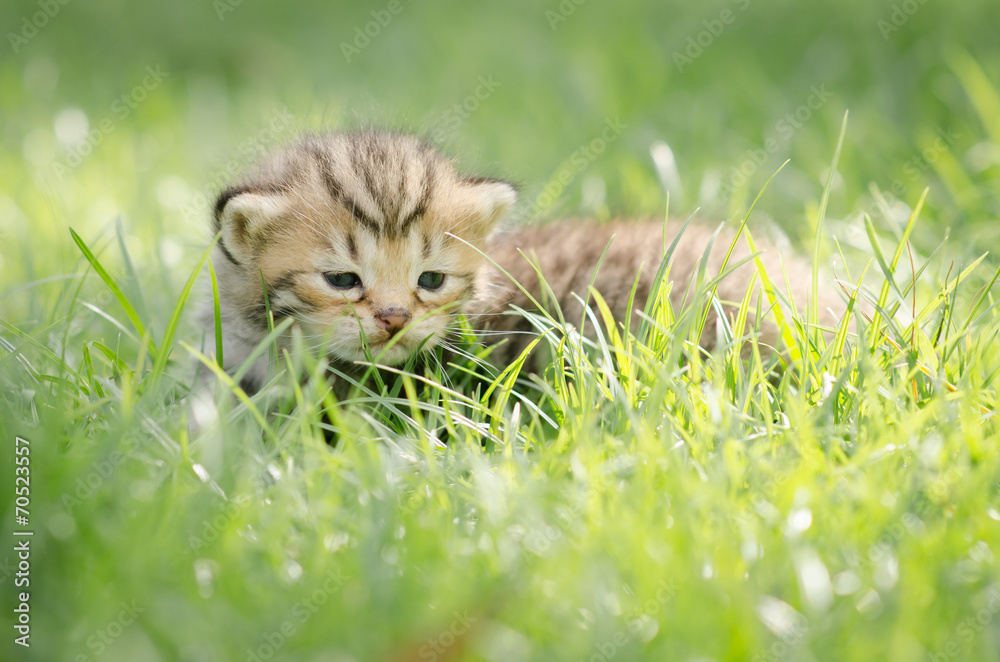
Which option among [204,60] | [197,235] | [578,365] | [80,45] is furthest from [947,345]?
[80,45]

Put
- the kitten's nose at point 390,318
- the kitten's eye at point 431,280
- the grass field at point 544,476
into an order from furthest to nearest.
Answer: the kitten's eye at point 431,280 → the kitten's nose at point 390,318 → the grass field at point 544,476

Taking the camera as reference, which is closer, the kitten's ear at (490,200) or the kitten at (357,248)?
the kitten at (357,248)

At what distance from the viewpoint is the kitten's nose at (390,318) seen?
2162mm

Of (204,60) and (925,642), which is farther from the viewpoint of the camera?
(204,60)

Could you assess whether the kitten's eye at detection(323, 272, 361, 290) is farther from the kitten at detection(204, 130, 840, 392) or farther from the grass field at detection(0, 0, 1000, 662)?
the grass field at detection(0, 0, 1000, 662)

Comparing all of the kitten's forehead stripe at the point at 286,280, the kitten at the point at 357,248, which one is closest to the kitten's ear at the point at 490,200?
the kitten at the point at 357,248

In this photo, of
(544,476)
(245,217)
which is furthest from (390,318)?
(544,476)

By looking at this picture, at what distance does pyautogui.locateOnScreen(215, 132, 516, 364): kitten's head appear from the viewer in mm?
2188

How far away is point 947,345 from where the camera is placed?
2066 millimetres

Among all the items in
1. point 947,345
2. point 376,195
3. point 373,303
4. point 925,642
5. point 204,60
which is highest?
point 204,60

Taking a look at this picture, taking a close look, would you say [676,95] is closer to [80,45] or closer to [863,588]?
[863,588]

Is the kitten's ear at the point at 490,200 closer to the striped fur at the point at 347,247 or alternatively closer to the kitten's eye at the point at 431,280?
the striped fur at the point at 347,247

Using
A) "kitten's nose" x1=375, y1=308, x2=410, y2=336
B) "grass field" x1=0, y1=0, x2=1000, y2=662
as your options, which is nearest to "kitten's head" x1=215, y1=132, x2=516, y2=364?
"kitten's nose" x1=375, y1=308, x2=410, y2=336

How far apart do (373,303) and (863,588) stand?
1.33m
